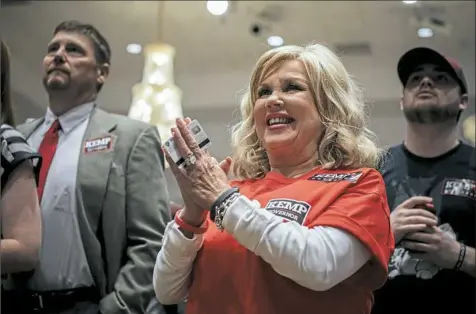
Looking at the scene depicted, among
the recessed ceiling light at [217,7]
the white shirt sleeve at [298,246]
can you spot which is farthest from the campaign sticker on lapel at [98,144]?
the recessed ceiling light at [217,7]

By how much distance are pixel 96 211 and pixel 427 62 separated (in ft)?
4.26

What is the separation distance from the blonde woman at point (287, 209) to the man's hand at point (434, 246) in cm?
55

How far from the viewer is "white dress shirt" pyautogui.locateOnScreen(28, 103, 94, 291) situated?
194cm

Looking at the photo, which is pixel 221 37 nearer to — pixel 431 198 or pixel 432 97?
pixel 432 97

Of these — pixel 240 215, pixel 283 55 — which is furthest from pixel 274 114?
pixel 240 215

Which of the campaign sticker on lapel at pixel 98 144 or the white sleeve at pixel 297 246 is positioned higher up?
the white sleeve at pixel 297 246

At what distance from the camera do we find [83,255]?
1971mm

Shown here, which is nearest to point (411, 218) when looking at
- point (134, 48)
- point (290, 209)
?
point (290, 209)

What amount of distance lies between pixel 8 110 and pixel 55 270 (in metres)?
0.46

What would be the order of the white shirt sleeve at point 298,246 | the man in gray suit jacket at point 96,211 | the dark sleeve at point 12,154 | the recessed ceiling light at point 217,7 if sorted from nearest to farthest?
the white shirt sleeve at point 298,246, the dark sleeve at point 12,154, the man in gray suit jacket at point 96,211, the recessed ceiling light at point 217,7

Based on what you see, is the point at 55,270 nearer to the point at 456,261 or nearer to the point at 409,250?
the point at 409,250

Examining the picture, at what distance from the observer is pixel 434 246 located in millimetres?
2051

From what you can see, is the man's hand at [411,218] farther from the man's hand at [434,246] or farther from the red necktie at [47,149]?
the red necktie at [47,149]

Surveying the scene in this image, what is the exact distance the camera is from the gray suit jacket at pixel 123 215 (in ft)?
6.49
